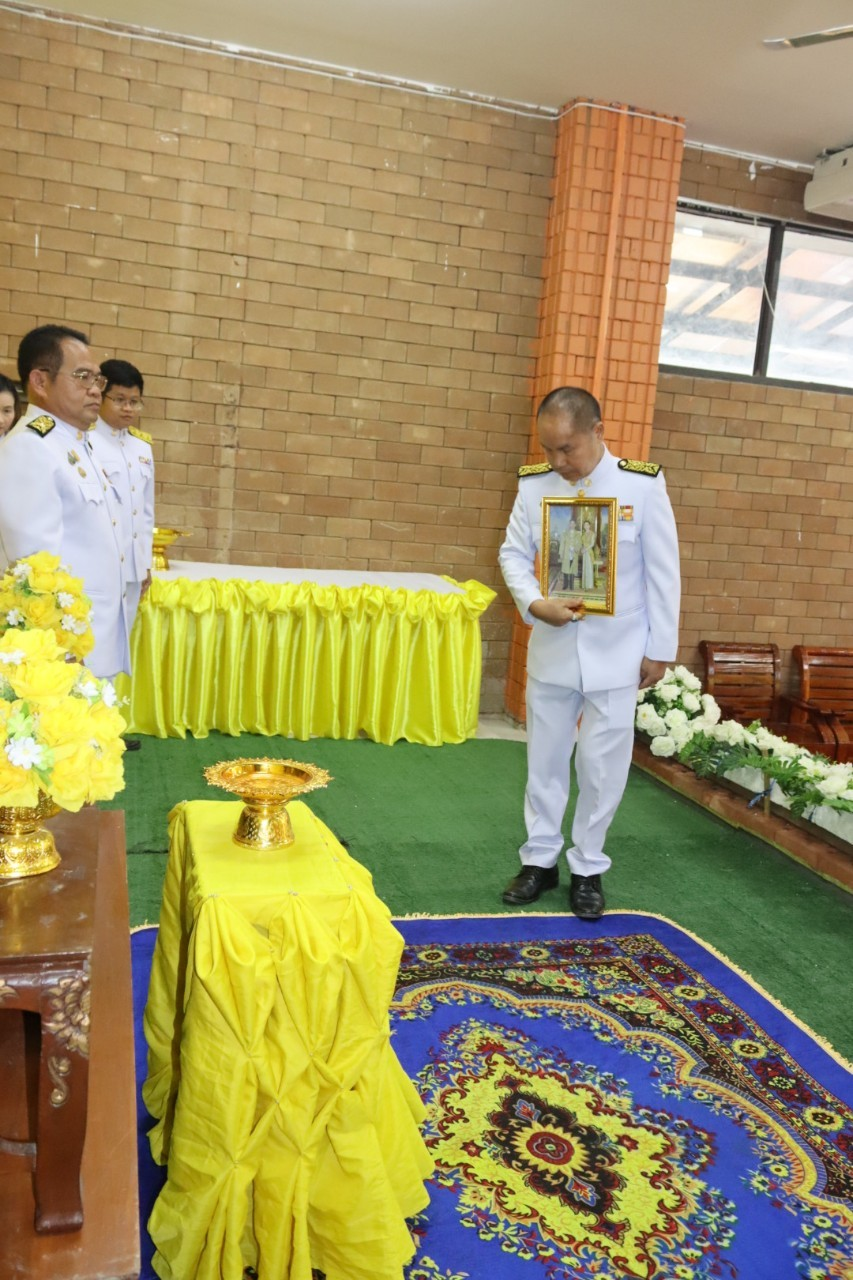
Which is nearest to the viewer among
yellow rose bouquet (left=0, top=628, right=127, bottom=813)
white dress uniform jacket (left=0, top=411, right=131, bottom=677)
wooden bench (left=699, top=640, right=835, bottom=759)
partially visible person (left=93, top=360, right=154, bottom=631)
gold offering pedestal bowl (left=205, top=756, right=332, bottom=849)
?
yellow rose bouquet (left=0, top=628, right=127, bottom=813)

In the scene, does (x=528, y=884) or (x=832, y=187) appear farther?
(x=832, y=187)

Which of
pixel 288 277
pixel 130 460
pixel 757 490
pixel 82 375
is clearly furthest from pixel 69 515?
pixel 757 490

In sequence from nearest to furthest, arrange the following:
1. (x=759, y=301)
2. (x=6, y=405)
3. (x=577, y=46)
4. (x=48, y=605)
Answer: (x=48, y=605), (x=6, y=405), (x=577, y=46), (x=759, y=301)

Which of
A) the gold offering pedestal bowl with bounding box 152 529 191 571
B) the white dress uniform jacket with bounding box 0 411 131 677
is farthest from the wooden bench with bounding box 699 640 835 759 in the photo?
the white dress uniform jacket with bounding box 0 411 131 677

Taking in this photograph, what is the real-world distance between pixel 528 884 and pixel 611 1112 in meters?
1.15

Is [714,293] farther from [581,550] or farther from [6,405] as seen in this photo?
[6,405]

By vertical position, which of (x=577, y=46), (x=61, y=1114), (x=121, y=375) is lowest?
(x=61, y=1114)

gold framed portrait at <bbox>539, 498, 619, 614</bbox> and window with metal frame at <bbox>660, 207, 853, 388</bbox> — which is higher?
window with metal frame at <bbox>660, 207, 853, 388</bbox>

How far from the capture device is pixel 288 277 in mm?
5910

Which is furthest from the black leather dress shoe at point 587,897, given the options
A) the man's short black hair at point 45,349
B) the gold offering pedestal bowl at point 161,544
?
the gold offering pedestal bowl at point 161,544

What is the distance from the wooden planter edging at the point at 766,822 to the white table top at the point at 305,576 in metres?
1.46

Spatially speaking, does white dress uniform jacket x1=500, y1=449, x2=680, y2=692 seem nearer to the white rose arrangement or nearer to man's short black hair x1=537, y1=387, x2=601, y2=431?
man's short black hair x1=537, y1=387, x2=601, y2=431

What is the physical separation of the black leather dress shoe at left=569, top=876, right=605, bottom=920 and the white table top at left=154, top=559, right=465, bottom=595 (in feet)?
7.52

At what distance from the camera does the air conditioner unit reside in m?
6.29
